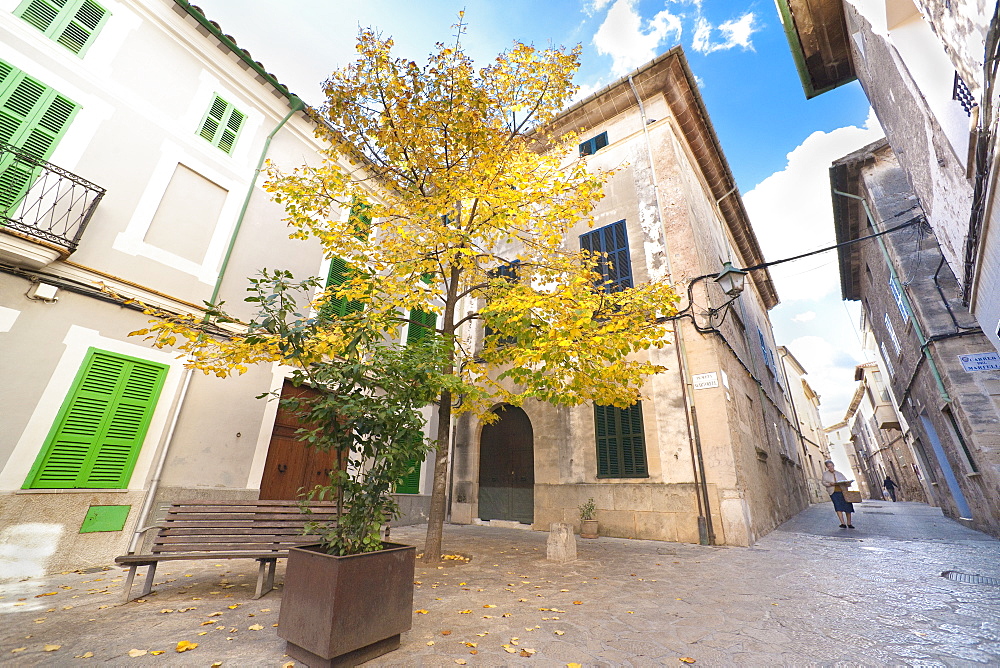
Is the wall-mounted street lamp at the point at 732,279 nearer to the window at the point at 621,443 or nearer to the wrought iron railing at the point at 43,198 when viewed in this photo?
the window at the point at 621,443

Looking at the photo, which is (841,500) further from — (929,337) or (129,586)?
(129,586)

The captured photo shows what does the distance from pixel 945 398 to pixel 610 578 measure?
896 cm

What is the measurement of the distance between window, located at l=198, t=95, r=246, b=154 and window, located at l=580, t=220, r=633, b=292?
8.49 meters

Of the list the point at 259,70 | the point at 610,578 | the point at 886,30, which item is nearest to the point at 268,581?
the point at 610,578

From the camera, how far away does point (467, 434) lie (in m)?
11.2

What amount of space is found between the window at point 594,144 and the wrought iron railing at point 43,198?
37.8 feet

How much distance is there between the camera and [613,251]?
10359mm

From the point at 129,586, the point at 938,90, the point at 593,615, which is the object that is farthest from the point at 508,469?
the point at 938,90

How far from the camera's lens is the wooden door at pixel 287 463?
7.47 meters

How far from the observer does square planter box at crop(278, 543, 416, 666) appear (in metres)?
2.48

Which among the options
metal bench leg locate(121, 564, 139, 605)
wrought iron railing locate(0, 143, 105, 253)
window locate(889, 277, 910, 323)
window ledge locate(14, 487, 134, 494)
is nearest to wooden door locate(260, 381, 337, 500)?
window ledge locate(14, 487, 134, 494)

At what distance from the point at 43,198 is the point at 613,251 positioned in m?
10.8

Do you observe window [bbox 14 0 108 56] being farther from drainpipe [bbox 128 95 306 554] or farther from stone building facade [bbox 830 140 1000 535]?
stone building facade [bbox 830 140 1000 535]

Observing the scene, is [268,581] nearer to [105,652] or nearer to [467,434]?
[105,652]
